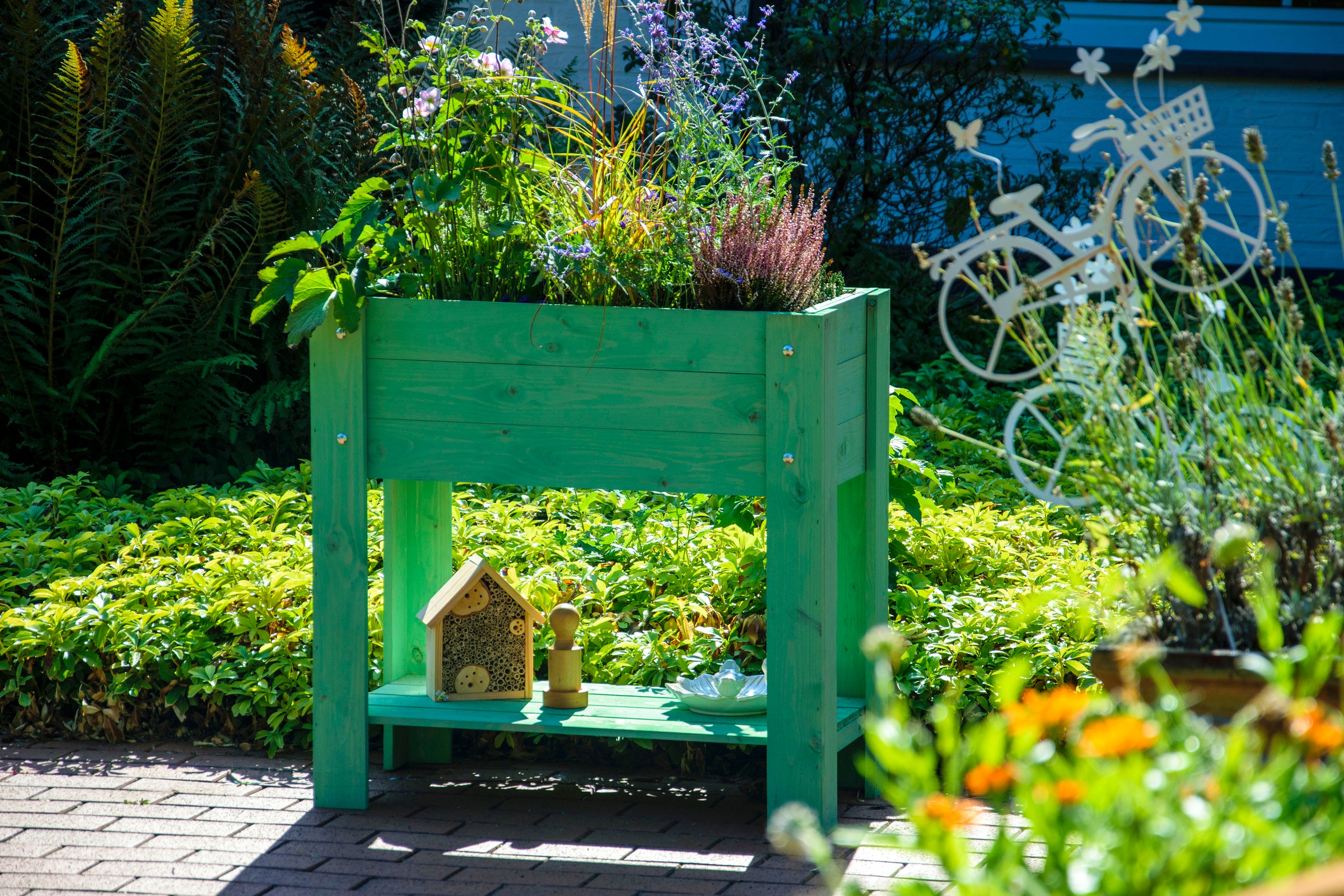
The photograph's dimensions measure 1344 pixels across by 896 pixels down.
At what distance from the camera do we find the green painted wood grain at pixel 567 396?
9.93ft

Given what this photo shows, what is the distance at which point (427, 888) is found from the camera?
114 inches

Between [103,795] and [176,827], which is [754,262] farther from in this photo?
[103,795]

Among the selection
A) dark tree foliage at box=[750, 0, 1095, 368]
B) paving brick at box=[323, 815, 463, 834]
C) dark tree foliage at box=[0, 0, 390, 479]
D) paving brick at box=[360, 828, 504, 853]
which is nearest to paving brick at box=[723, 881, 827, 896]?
paving brick at box=[360, 828, 504, 853]

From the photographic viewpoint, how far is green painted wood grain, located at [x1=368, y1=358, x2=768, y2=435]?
3025mm

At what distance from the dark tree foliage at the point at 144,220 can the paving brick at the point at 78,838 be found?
235 cm

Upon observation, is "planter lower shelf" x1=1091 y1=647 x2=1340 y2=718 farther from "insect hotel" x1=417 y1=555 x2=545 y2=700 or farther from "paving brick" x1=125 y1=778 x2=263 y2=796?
"paving brick" x1=125 y1=778 x2=263 y2=796

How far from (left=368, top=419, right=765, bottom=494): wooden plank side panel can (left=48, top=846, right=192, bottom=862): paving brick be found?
0.93 m

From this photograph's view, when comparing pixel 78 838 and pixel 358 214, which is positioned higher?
pixel 358 214

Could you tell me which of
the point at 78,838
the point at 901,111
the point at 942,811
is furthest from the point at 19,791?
the point at 901,111

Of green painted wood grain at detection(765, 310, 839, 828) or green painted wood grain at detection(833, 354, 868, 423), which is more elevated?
green painted wood grain at detection(833, 354, 868, 423)

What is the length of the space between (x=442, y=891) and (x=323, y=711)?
2.03 ft

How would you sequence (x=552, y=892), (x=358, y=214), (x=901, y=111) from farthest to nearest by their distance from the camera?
1. (x=901, y=111)
2. (x=358, y=214)
3. (x=552, y=892)

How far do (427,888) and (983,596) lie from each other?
193 cm

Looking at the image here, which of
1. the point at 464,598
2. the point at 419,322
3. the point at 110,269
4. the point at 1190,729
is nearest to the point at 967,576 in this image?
the point at 464,598
